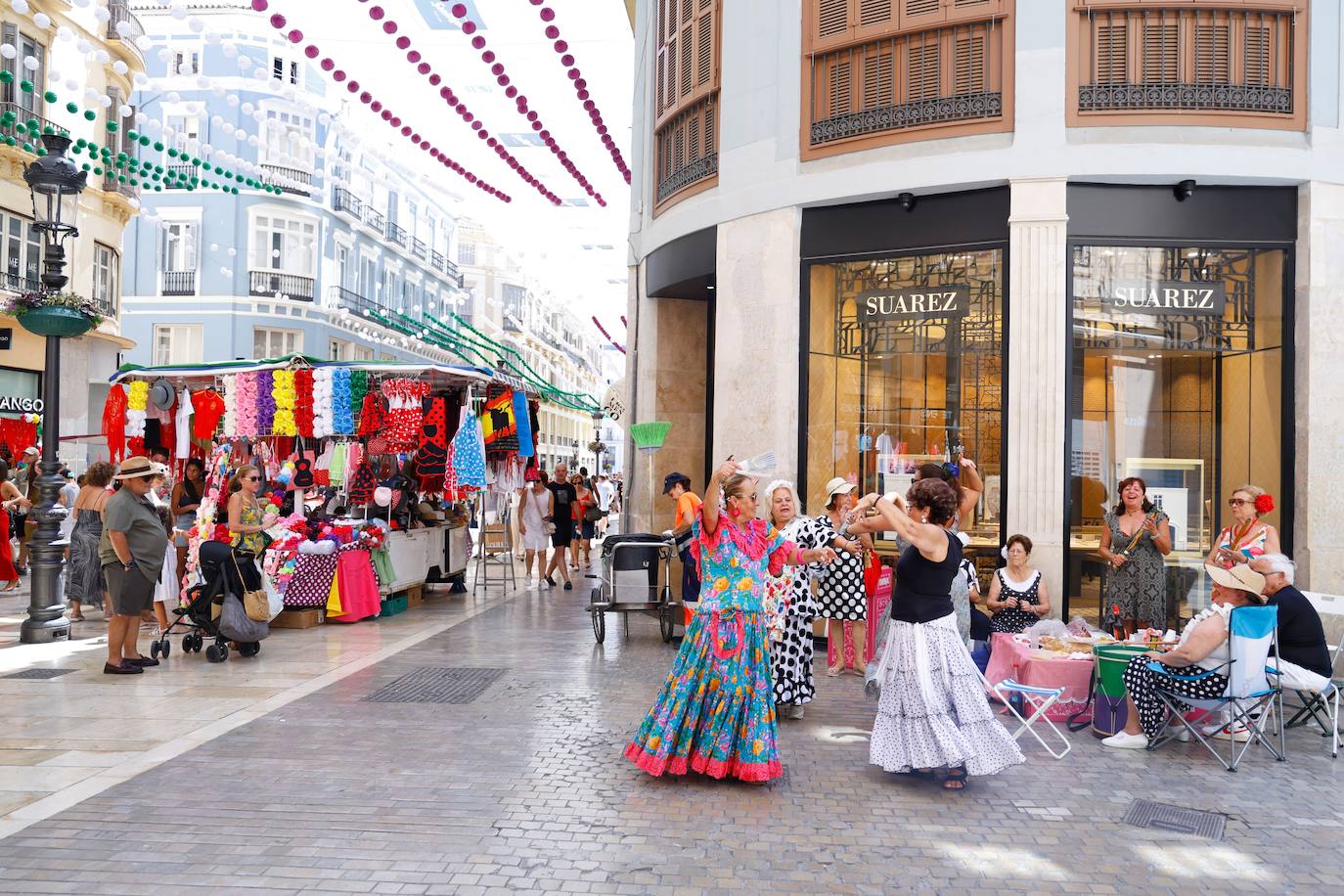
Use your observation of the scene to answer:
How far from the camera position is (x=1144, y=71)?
9.92 metres

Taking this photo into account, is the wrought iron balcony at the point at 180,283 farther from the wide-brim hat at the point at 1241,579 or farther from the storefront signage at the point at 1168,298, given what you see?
the wide-brim hat at the point at 1241,579

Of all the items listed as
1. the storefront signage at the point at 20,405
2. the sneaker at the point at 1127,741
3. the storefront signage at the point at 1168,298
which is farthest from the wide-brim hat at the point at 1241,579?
the storefront signage at the point at 20,405

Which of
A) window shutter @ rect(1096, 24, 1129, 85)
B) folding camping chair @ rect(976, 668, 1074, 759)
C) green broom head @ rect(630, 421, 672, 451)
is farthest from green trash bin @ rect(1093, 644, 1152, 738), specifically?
green broom head @ rect(630, 421, 672, 451)

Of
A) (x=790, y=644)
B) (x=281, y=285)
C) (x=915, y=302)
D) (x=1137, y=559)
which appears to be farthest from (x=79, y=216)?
(x=1137, y=559)

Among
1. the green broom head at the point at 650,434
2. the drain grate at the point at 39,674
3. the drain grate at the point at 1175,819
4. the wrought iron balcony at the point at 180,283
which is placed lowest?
the drain grate at the point at 39,674

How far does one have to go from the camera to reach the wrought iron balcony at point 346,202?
36875mm

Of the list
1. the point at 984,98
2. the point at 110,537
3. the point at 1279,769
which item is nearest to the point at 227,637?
the point at 110,537

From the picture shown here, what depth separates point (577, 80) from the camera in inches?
451

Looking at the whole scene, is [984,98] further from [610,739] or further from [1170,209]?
[610,739]

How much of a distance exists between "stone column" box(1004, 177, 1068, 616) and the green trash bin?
2715 millimetres

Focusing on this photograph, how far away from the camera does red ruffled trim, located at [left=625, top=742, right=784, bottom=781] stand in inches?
219

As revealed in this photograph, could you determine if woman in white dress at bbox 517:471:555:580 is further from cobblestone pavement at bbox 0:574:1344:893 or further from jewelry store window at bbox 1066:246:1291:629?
cobblestone pavement at bbox 0:574:1344:893

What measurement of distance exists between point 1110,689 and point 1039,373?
148 inches

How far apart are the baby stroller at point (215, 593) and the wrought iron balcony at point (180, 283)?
28427 millimetres
